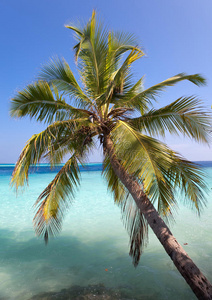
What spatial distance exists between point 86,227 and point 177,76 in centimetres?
673

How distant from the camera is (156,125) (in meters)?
4.91

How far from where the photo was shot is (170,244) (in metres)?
3.32

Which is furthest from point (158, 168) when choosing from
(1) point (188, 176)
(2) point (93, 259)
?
(2) point (93, 259)

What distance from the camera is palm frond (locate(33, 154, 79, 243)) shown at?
4.75 m

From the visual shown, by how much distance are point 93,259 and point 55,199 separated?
2420mm

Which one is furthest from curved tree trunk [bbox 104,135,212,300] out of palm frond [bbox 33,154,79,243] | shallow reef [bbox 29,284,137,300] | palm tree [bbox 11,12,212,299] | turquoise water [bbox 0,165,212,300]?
shallow reef [bbox 29,284,137,300]

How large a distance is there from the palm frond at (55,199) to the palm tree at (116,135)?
0.02 metres

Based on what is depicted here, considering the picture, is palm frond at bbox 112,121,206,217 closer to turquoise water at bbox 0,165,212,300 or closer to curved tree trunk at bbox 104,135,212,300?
curved tree trunk at bbox 104,135,212,300

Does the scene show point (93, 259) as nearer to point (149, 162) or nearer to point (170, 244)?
point (170, 244)

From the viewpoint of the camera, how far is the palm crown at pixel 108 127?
3719mm

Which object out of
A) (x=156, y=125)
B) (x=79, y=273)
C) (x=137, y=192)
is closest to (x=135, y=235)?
(x=137, y=192)

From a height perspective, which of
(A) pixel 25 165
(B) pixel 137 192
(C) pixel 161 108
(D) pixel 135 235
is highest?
(C) pixel 161 108

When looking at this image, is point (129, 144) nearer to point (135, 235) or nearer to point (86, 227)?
point (135, 235)

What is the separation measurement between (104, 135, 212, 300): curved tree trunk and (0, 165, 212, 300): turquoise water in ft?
3.35
